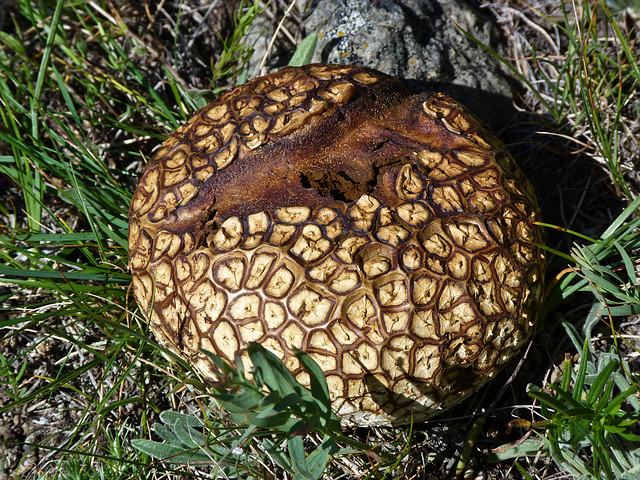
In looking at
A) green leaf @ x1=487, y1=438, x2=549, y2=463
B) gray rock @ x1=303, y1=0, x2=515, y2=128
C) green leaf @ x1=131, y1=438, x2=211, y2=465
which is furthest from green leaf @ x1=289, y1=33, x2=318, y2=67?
green leaf @ x1=487, y1=438, x2=549, y2=463

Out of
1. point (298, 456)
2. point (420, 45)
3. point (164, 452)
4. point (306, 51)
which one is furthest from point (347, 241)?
point (420, 45)

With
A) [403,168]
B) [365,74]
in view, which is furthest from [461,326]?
[365,74]

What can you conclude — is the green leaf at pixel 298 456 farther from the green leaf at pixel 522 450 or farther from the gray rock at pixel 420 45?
the gray rock at pixel 420 45

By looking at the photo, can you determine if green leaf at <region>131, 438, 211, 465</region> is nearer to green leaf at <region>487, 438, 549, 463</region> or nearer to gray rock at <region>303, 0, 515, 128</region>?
green leaf at <region>487, 438, 549, 463</region>

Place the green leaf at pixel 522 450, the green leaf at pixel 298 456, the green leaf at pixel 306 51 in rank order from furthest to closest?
the green leaf at pixel 306 51 < the green leaf at pixel 522 450 < the green leaf at pixel 298 456

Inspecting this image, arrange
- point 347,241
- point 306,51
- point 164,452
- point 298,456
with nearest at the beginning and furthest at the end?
1. point 298,456
2. point 347,241
3. point 164,452
4. point 306,51

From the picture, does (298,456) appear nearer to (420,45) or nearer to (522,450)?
(522,450)

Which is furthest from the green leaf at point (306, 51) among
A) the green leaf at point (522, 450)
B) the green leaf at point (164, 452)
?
the green leaf at point (522, 450)
